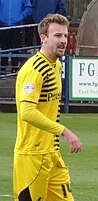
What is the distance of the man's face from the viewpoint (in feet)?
19.9

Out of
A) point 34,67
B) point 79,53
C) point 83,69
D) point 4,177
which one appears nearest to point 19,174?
point 34,67

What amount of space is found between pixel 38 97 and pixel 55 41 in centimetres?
44

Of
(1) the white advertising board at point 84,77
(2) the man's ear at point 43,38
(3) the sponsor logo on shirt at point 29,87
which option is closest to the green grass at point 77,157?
(1) the white advertising board at point 84,77

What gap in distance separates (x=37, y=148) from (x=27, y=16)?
13674 mm

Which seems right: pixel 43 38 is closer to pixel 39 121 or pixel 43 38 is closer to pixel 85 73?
pixel 39 121

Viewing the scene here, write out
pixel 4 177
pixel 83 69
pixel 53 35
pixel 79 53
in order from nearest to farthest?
1. pixel 53 35
2. pixel 4 177
3. pixel 83 69
4. pixel 79 53

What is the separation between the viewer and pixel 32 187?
6297 mm

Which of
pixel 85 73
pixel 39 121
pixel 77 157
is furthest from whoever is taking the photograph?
pixel 85 73


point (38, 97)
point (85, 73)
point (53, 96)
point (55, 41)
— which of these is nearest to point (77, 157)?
point (85, 73)

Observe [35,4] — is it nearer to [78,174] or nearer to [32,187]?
[78,174]

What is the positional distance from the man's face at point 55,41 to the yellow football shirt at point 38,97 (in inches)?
4.3

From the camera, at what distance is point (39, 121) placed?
5941mm

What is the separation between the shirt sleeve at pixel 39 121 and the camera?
19.5 ft

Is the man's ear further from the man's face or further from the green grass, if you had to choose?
the green grass
